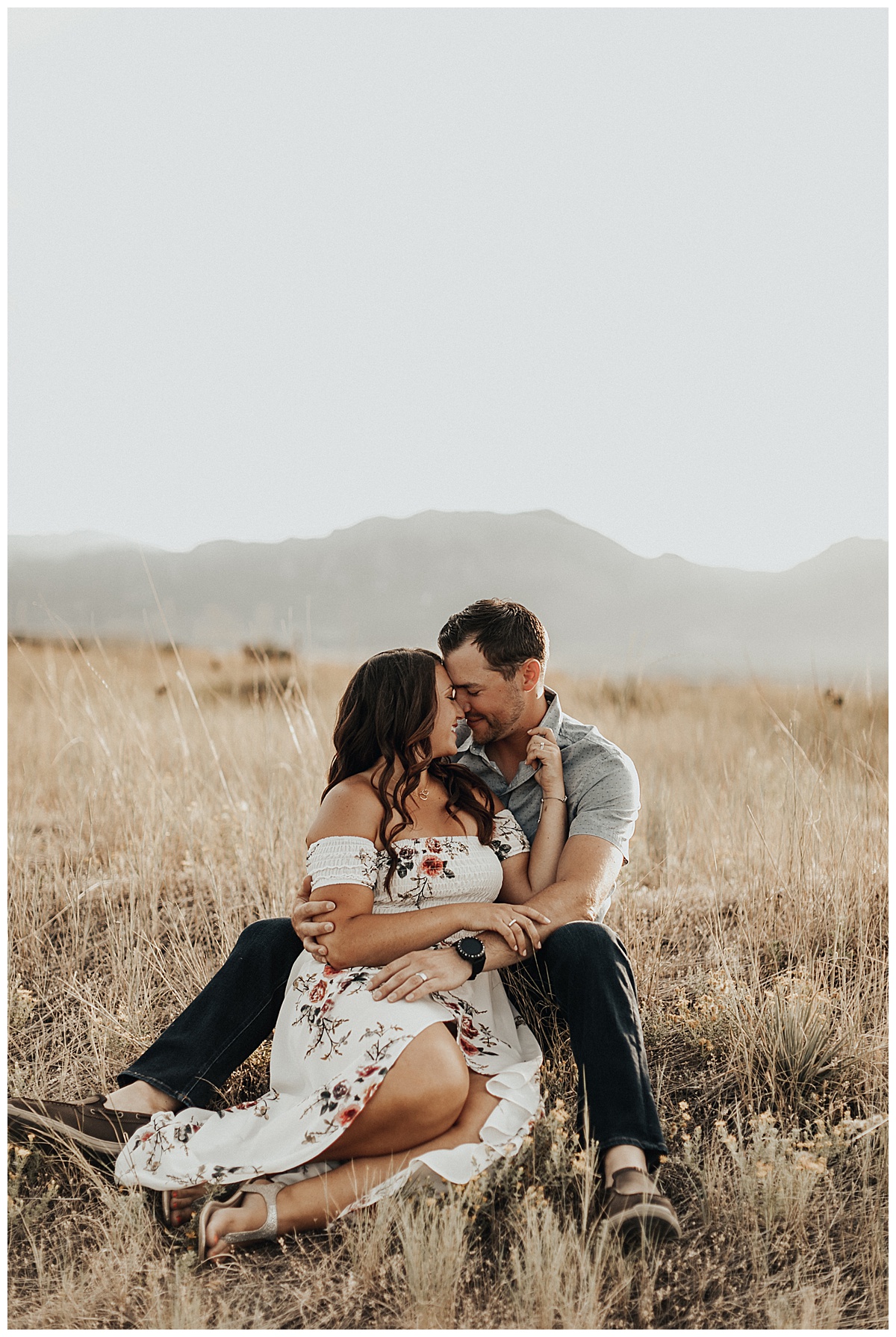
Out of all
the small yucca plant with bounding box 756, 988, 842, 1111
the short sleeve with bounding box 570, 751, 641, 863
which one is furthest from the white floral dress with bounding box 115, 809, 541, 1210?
the small yucca plant with bounding box 756, 988, 842, 1111

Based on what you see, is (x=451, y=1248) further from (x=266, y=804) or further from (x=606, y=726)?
(x=606, y=726)

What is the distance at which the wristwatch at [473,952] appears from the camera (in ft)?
8.23

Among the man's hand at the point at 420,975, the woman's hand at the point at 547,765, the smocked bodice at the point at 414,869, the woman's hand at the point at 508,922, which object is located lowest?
the man's hand at the point at 420,975

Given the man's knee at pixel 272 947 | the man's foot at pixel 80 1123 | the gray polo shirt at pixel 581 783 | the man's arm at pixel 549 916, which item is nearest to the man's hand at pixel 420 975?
the man's arm at pixel 549 916

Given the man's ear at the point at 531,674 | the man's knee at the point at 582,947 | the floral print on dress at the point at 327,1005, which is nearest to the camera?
the floral print on dress at the point at 327,1005

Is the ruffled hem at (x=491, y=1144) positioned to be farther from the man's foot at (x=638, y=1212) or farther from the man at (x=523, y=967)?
the man's foot at (x=638, y=1212)

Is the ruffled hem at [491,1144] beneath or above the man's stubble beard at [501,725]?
beneath

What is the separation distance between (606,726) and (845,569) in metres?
24.8

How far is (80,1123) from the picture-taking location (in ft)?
8.55

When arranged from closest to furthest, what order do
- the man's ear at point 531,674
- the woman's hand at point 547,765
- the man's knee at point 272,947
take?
the man's knee at point 272,947 → the woman's hand at point 547,765 → the man's ear at point 531,674

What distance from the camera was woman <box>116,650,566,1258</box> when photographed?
7.48 feet

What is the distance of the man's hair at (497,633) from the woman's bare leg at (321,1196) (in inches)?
52.7

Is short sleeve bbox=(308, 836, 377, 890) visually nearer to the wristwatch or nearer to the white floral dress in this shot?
the white floral dress

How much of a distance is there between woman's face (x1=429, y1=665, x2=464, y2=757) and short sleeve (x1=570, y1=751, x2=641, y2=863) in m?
0.47
